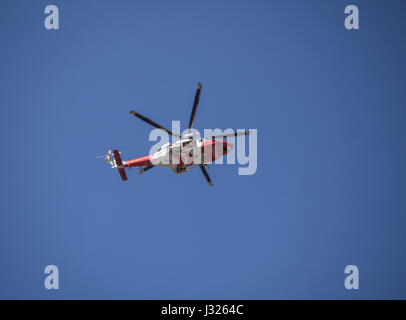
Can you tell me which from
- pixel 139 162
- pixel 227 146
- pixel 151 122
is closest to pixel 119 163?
pixel 139 162

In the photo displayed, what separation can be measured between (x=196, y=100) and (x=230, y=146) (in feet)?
15.9

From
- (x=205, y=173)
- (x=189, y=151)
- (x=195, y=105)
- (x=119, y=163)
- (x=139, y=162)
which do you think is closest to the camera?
(x=195, y=105)

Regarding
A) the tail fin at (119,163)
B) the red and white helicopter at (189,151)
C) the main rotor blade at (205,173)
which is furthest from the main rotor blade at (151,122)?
the tail fin at (119,163)

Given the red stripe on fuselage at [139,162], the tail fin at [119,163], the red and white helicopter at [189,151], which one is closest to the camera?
the red and white helicopter at [189,151]

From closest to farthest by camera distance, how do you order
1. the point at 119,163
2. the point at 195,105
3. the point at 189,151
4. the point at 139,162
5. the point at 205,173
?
the point at 195,105 → the point at 189,151 → the point at 205,173 → the point at 139,162 → the point at 119,163

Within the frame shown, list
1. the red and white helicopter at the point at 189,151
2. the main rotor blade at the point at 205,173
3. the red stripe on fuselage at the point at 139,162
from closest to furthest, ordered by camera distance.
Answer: the red and white helicopter at the point at 189,151
the main rotor blade at the point at 205,173
the red stripe on fuselage at the point at 139,162

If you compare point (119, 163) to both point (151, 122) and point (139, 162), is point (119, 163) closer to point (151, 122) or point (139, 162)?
point (139, 162)

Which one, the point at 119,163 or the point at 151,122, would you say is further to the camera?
the point at 119,163

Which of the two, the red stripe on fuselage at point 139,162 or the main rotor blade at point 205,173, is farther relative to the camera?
the red stripe on fuselage at point 139,162

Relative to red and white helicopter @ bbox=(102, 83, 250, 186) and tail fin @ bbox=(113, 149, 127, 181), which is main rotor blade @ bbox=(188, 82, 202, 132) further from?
tail fin @ bbox=(113, 149, 127, 181)

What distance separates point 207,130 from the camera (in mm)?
30297

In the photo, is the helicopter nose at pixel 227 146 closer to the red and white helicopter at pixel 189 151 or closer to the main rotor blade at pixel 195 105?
the red and white helicopter at pixel 189 151

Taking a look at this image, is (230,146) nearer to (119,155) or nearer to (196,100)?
(196,100)
